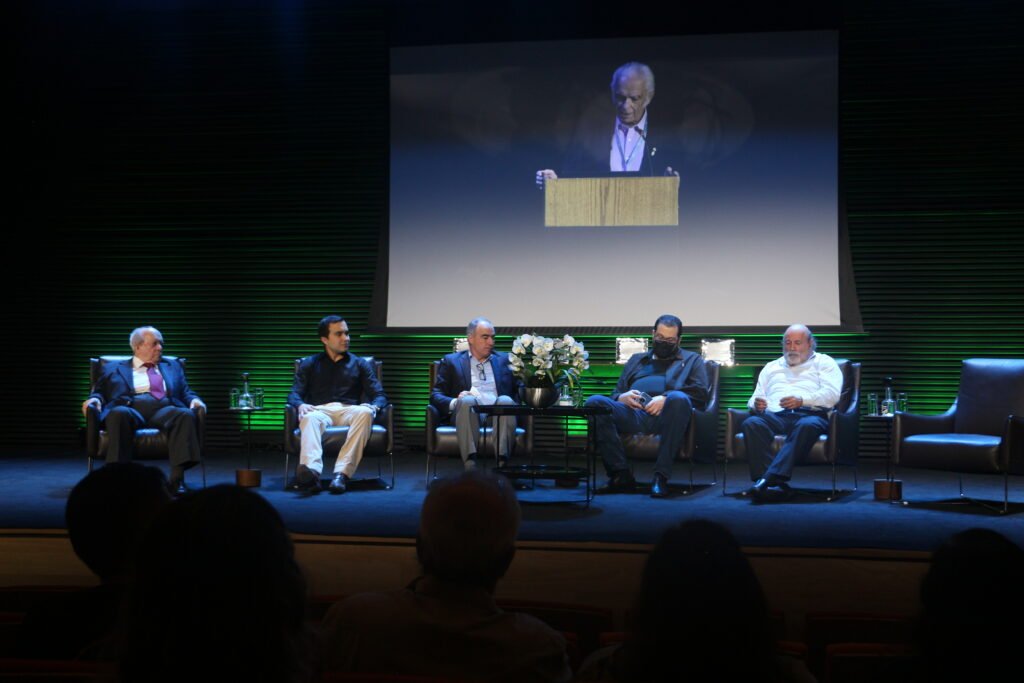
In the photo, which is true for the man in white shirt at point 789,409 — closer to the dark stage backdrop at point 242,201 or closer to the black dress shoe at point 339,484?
the dark stage backdrop at point 242,201

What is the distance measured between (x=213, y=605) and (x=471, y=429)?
4.87 metres

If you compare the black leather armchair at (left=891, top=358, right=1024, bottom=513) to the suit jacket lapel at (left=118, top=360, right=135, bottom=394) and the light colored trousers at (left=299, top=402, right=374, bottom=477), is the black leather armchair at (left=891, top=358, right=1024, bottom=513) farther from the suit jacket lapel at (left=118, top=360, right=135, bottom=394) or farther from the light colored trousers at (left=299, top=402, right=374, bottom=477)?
the suit jacket lapel at (left=118, top=360, right=135, bottom=394)

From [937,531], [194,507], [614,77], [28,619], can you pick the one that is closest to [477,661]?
[194,507]

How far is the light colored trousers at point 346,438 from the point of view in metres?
5.98

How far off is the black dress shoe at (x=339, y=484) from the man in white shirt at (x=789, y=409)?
240cm

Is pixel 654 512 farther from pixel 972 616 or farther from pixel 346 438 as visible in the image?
pixel 972 616

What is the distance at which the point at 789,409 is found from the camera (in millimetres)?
5875

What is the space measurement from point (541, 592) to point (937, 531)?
6.55 feet

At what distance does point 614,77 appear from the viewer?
25.0 feet

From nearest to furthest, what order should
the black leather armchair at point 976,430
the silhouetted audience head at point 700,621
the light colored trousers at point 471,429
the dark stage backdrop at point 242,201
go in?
the silhouetted audience head at point 700,621
the black leather armchair at point 976,430
the light colored trousers at point 471,429
the dark stage backdrop at point 242,201

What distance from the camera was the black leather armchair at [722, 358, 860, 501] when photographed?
18.4 ft

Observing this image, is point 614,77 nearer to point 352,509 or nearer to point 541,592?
point 352,509

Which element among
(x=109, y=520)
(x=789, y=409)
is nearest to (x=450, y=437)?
(x=789, y=409)

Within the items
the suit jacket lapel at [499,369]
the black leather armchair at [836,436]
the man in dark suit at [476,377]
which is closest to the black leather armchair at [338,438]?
the man in dark suit at [476,377]
